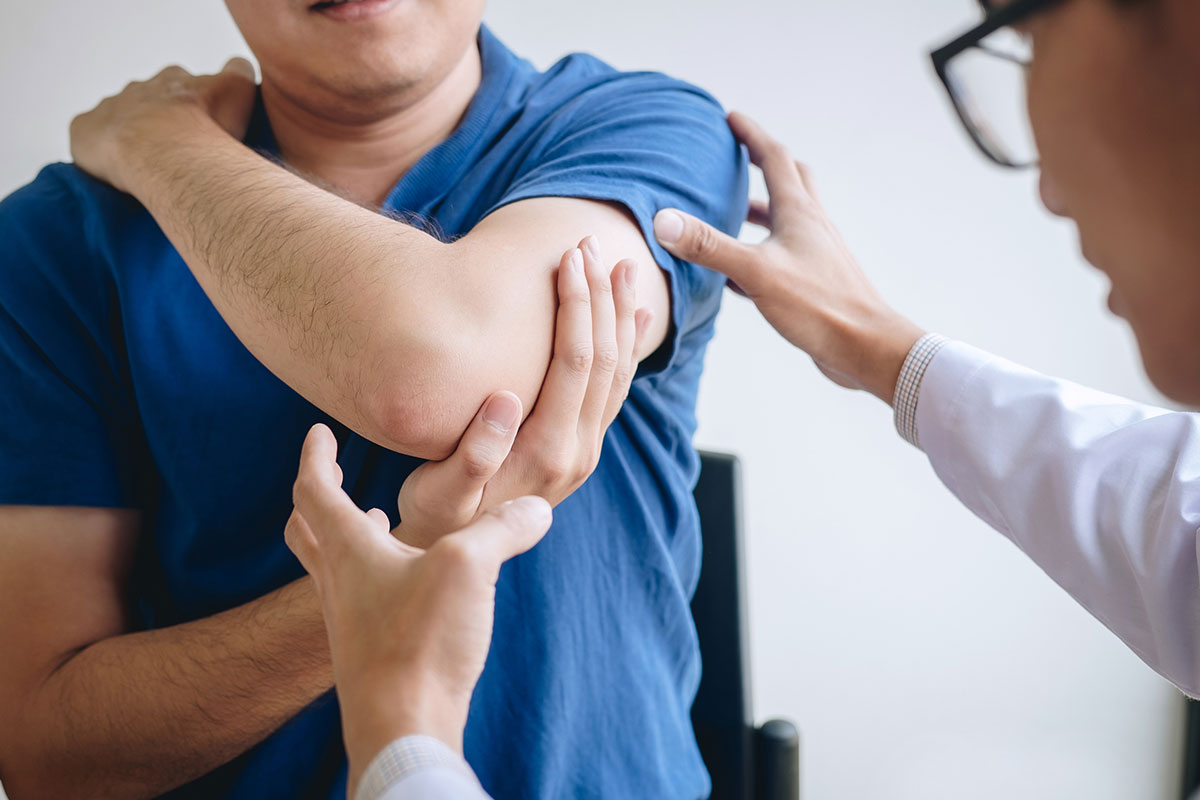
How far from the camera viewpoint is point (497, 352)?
70cm

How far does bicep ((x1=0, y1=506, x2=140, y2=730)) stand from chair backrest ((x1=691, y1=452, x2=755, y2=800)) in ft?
2.47

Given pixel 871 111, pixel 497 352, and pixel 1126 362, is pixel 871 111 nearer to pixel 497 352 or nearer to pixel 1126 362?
pixel 1126 362

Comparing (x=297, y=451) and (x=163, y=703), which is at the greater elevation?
(x=297, y=451)

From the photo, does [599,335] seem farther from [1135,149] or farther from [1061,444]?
[1061,444]

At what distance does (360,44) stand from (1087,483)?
2.84 ft

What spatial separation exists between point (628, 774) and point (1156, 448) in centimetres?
63

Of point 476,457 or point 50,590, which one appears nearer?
point 476,457

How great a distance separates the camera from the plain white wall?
1.75m

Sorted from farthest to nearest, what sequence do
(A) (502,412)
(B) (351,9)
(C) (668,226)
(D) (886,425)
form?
1. (D) (886,425)
2. (B) (351,9)
3. (C) (668,226)
4. (A) (502,412)

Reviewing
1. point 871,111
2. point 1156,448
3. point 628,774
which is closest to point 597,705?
point 628,774

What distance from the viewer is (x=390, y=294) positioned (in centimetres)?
69

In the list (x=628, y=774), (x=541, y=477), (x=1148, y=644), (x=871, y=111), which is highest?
(x=871, y=111)

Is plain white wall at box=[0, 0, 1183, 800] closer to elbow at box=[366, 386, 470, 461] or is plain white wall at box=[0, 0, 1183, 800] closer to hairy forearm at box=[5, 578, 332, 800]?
hairy forearm at box=[5, 578, 332, 800]

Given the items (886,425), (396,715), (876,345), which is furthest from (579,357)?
(886,425)
